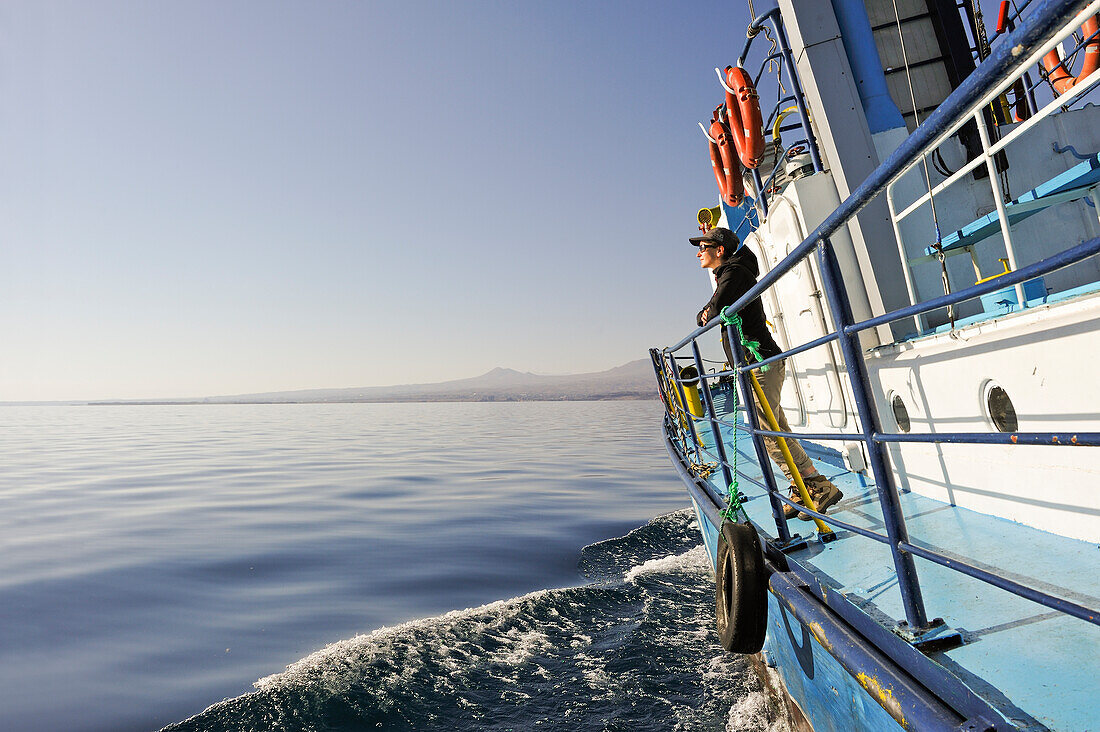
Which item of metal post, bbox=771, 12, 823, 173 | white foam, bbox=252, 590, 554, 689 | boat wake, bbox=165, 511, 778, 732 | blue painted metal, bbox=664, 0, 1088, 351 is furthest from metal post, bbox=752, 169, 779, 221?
white foam, bbox=252, 590, 554, 689

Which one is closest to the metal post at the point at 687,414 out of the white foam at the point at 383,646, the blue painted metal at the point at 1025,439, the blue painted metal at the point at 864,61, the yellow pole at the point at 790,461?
the yellow pole at the point at 790,461

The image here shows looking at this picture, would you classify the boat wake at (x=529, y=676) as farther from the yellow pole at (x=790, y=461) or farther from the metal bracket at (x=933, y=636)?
the metal bracket at (x=933, y=636)

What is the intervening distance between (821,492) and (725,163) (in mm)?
4279

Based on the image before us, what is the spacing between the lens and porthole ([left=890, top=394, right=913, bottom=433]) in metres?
3.78

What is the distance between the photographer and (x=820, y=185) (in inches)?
182

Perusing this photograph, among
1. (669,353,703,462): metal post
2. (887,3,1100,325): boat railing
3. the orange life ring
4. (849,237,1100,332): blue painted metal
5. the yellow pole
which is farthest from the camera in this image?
the orange life ring

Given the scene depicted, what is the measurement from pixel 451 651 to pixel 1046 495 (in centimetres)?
396

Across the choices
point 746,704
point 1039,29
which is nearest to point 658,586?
point 746,704

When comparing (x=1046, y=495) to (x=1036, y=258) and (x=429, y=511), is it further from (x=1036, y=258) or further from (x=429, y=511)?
(x=429, y=511)

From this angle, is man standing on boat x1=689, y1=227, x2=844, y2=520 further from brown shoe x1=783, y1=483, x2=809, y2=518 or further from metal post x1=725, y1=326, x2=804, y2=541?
metal post x1=725, y1=326, x2=804, y2=541

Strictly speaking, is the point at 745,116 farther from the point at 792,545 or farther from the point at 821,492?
the point at 792,545

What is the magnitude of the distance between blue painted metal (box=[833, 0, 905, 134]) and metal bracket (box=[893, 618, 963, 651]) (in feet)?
13.7

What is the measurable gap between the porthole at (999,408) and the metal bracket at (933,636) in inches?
61.5

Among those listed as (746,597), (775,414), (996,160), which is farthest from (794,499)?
(996,160)
